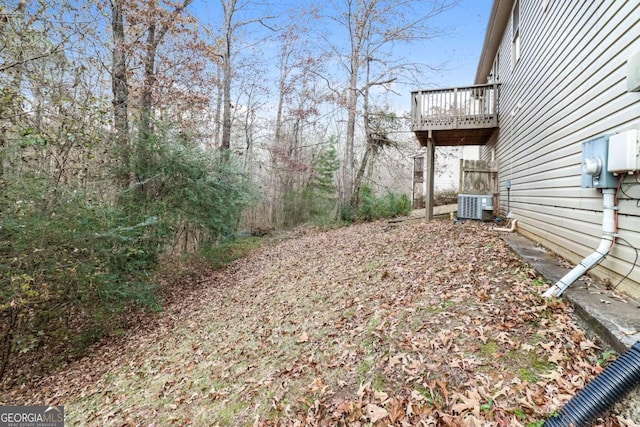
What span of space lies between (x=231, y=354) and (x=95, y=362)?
2530mm

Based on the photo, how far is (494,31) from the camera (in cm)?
830

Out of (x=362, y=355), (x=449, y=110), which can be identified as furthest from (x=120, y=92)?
(x=449, y=110)

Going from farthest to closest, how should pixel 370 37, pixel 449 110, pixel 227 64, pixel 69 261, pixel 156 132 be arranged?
pixel 370 37 → pixel 227 64 → pixel 449 110 → pixel 156 132 → pixel 69 261

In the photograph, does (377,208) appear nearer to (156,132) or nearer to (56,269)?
(156,132)

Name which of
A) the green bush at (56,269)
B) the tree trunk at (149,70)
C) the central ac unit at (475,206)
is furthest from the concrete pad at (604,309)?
the tree trunk at (149,70)

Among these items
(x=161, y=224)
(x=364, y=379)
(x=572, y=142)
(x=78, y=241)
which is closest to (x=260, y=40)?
(x=161, y=224)

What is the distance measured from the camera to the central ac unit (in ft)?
25.2

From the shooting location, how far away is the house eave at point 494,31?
7371 mm

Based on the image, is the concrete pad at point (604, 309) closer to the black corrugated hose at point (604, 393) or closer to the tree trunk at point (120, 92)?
the black corrugated hose at point (604, 393)

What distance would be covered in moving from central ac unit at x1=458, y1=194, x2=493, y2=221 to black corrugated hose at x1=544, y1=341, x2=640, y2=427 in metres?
6.50

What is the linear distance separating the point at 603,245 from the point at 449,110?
Result: 603 centimetres

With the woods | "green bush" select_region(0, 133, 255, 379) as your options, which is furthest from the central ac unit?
"green bush" select_region(0, 133, 255, 379)

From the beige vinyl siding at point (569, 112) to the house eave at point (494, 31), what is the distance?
1.31 meters

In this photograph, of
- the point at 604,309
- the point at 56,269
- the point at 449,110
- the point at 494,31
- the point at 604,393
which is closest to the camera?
the point at 604,393
